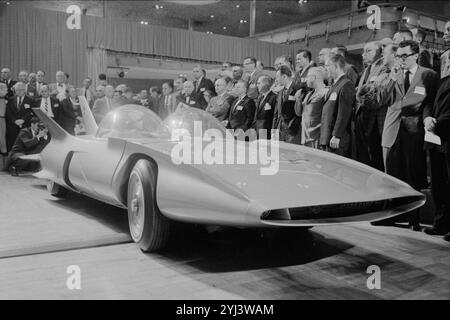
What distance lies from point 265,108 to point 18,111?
5.08 m

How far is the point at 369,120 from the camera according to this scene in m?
Answer: 4.52

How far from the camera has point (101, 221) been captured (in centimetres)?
417

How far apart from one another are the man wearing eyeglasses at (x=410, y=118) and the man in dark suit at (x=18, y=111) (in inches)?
263

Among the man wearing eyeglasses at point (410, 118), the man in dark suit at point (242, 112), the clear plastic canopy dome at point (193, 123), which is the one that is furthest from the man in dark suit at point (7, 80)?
the man wearing eyeglasses at point (410, 118)

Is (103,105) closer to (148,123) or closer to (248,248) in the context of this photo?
(148,123)

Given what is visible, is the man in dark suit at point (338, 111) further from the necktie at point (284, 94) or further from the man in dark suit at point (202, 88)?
the man in dark suit at point (202, 88)

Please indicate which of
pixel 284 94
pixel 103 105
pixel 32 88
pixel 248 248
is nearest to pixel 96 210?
pixel 248 248

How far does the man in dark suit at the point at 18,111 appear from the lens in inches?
334

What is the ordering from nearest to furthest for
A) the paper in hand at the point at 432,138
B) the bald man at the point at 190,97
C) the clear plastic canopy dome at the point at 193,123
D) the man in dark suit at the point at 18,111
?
the paper in hand at the point at 432,138, the clear plastic canopy dome at the point at 193,123, the bald man at the point at 190,97, the man in dark suit at the point at 18,111

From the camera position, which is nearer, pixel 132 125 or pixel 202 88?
pixel 132 125

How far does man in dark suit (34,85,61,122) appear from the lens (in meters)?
8.51

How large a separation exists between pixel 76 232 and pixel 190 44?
10.9 m

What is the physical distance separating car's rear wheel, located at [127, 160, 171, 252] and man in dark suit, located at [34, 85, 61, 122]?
19.4 ft

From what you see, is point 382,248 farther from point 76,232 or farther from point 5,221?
point 5,221
